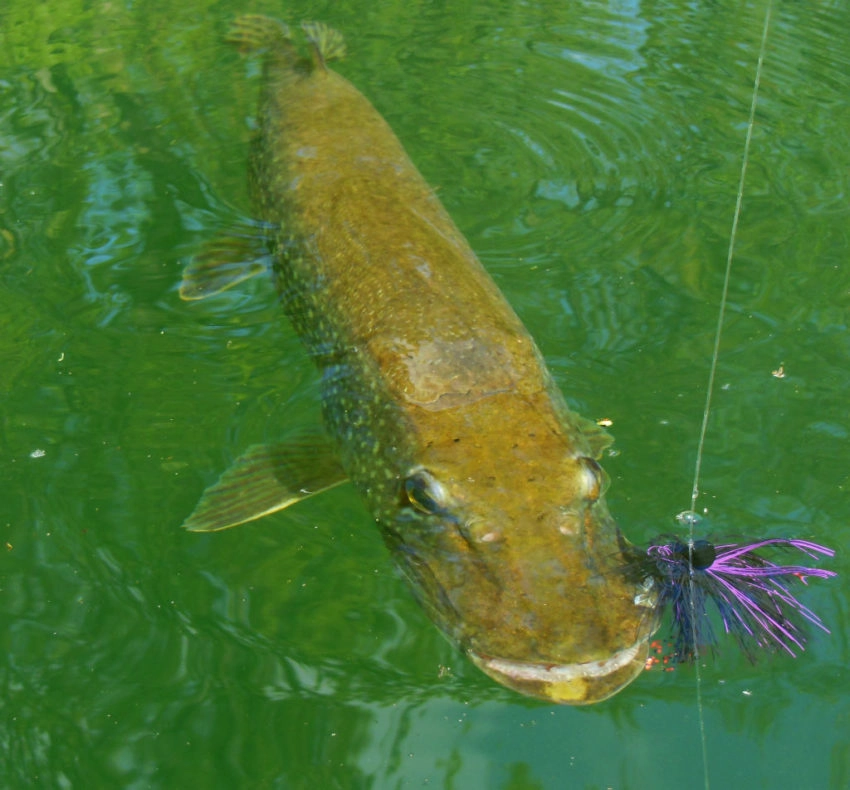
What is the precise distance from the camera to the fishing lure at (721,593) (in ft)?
9.18

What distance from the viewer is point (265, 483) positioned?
11.6ft

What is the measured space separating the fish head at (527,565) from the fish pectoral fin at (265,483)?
1.47 ft

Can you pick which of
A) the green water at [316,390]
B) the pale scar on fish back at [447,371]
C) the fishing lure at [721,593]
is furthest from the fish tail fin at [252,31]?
the fishing lure at [721,593]


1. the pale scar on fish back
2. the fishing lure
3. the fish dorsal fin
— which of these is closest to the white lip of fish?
the fishing lure

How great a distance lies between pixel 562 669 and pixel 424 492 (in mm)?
781

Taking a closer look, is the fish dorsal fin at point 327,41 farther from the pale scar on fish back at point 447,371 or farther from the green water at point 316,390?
the pale scar on fish back at point 447,371

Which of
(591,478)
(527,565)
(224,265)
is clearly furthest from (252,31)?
(527,565)

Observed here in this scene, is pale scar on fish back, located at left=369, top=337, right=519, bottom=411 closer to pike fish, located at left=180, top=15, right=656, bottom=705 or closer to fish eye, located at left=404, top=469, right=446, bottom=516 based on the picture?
pike fish, located at left=180, top=15, right=656, bottom=705

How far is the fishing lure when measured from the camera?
280 cm

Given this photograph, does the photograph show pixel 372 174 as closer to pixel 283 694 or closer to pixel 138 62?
pixel 283 694

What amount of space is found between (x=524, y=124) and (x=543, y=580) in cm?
434

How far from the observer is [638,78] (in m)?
6.97

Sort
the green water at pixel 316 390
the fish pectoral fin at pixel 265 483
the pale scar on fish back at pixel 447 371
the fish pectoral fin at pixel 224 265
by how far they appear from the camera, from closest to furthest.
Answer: the green water at pixel 316 390
the pale scar on fish back at pixel 447 371
the fish pectoral fin at pixel 265 483
the fish pectoral fin at pixel 224 265

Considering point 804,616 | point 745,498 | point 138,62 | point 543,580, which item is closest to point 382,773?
point 543,580
